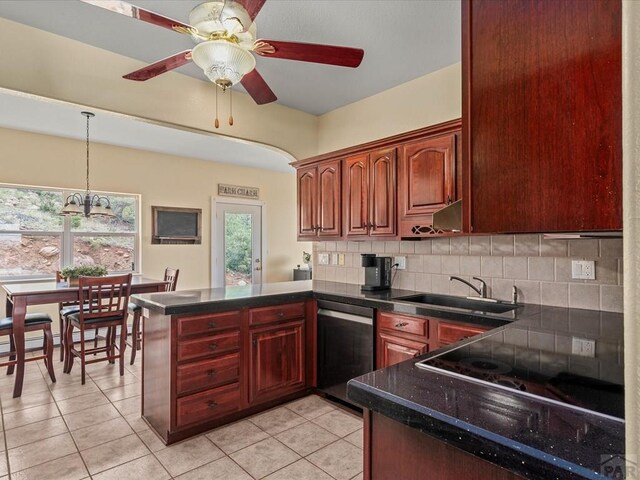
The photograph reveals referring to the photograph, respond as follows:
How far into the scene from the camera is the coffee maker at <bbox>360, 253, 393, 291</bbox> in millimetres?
3168

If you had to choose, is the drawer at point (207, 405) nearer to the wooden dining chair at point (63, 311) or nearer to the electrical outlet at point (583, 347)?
the wooden dining chair at point (63, 311)

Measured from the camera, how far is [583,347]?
139 cm

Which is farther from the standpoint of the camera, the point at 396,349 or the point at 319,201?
the point at 319,201

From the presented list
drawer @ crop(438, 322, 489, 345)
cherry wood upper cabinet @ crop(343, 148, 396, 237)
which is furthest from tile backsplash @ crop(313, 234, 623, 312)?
drawer @ crop(438, 322, 489, 345)

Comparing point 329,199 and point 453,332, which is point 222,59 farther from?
point 453,332

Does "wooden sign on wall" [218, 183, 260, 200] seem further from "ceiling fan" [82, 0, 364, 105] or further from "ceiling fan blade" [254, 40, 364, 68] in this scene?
"ceiling fan blade" [254, 40, 364, 68]

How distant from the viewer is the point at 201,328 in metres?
2.51

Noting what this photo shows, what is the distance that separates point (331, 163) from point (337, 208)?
423 mm

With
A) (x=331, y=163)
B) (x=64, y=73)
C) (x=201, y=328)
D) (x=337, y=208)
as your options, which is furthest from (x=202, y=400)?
(x=64, y=73)

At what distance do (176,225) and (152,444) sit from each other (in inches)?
152

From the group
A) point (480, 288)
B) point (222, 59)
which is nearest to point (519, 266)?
point (480, 288)

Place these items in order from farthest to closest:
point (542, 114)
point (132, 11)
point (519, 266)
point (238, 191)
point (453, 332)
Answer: point (238, 191) → point (519, 266) → point (453, 332) → point (132, 11) → point (542, 114)

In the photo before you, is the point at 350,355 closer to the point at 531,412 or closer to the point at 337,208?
the point at 337,208

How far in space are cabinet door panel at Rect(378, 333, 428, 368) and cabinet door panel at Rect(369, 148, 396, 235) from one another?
828 millimetres
